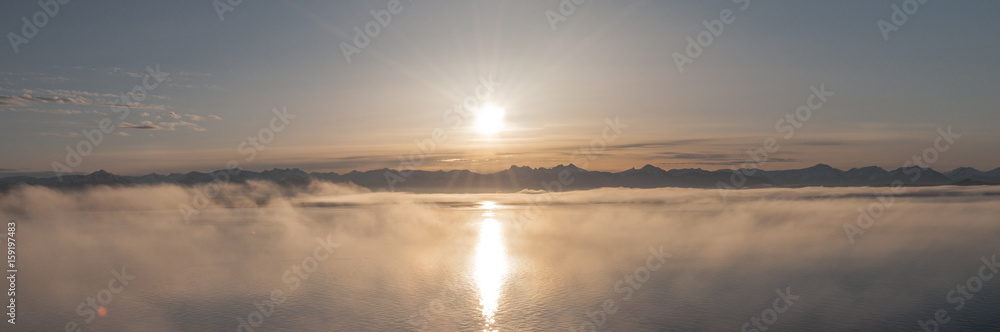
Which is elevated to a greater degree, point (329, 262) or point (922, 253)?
point (329, 262)

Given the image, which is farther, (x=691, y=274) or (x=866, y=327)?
(x=691, y=274)

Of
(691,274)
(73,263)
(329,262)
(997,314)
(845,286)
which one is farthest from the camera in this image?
(73,263)

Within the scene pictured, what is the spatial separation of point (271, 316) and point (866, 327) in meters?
21.3

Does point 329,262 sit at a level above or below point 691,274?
above

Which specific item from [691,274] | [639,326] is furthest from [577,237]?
[639,326]

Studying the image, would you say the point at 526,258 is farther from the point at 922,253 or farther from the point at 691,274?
the point at 922,253

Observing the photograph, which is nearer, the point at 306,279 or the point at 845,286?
the point at 845,286

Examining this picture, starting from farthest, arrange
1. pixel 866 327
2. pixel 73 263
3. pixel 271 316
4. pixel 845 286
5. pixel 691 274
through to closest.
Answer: pixel 73 263 < pixel 691 274 < pixel 845 286 < pixel 271 316 < pixel 866 327

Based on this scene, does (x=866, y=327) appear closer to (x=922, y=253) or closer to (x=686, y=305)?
(x=686, y=305)

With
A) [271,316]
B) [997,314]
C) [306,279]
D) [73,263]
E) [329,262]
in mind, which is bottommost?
[997,314]

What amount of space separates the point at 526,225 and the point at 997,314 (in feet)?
150

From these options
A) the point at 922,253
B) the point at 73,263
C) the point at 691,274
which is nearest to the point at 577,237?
the point at 691,274

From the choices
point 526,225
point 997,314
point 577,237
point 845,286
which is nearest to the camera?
point 997,314

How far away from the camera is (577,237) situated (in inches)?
1909
